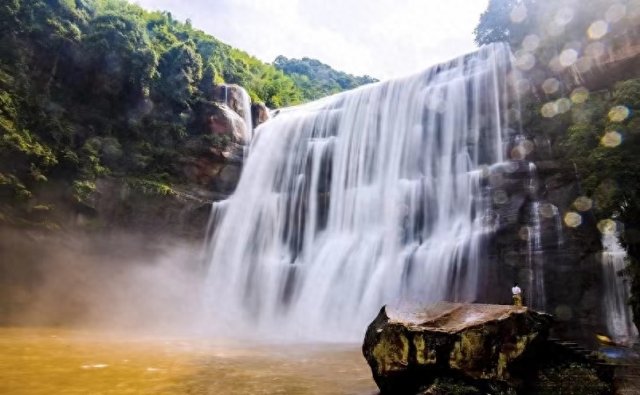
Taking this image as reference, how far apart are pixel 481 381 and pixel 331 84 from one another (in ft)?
205

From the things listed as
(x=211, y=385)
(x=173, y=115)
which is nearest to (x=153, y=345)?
(x=211, y=385)

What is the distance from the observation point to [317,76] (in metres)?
73.9

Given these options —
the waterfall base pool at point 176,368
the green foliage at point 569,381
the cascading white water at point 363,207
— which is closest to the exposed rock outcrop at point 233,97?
the cascading white water at point 363,207

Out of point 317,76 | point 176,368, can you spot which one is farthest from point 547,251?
point 317,76

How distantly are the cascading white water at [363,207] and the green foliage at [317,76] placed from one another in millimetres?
29848

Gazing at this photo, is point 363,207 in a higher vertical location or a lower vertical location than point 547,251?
higher

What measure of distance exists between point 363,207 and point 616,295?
37.3 ft

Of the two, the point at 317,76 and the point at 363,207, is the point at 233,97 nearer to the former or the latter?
the point at 363,207

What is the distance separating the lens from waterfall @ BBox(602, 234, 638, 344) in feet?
45.1

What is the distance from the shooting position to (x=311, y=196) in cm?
2545

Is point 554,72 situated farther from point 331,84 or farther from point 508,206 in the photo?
point 331,84

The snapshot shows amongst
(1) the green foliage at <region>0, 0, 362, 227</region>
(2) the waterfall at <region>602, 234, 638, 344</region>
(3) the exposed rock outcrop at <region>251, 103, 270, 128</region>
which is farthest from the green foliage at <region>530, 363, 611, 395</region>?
(3) the exposed rock outcrop at <region>251, 103, 270, 128</region>

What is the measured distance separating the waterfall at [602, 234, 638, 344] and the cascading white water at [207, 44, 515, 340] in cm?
377

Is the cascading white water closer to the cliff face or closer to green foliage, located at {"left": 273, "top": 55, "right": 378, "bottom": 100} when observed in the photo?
the cliff face
